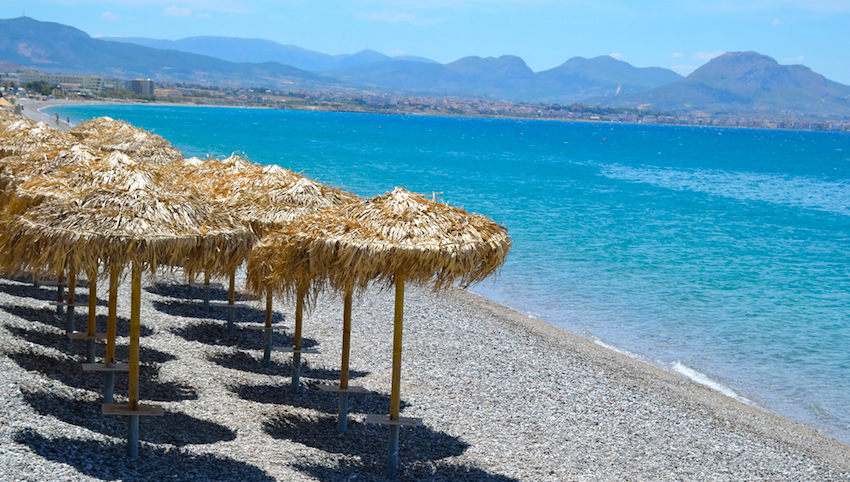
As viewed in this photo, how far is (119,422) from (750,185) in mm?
59700

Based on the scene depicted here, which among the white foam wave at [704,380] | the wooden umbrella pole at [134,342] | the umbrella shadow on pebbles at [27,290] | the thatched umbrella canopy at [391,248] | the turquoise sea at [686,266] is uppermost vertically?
the thatched umbrella canopy at [391,248]

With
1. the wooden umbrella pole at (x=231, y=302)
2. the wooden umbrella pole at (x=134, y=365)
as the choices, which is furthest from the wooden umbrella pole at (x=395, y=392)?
the wooden umbrella pole at (x=231, y=302)

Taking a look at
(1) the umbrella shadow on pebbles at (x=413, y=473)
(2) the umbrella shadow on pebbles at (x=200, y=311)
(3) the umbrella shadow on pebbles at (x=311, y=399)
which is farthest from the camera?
(2) the umbrella shadow on pebbles at (x=200, y=311)

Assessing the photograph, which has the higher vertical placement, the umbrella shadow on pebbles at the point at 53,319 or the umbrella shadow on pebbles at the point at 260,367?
the umbrella shadow on pebbles at the point at 53,319

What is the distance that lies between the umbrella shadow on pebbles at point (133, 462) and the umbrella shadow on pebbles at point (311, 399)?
202 centimetres

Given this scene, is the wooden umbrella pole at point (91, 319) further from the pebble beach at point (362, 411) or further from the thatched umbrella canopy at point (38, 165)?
the thatched umbrella canopy at point (38, 165)

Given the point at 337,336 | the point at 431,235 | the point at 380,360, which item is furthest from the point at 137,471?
the point at 337,336

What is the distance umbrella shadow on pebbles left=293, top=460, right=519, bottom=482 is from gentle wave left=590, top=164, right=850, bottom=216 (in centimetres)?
4286

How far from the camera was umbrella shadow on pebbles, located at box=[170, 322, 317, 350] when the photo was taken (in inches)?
440

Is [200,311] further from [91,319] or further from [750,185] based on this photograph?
[750,185]

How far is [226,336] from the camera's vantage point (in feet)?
37.9

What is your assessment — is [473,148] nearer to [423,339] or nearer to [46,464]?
[423,339]

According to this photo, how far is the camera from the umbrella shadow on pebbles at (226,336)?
440 inches

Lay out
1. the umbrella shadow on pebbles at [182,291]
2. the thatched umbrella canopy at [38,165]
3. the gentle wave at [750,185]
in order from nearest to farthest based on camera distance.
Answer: the thatched umbrella canopy at [38,165] → the umbrella shadow on pebbles at [182,291] → the gentle wave at [750,185]
